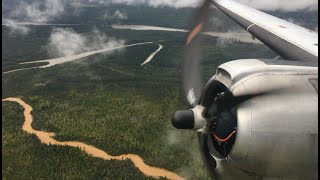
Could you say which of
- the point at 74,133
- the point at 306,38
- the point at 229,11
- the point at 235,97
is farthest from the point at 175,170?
the point at 235,97

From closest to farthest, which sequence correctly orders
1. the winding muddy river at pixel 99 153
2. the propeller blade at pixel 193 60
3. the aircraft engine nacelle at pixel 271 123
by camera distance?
the aircraft engine nacelle at pixel 271 123, the propeller blade at pixel 193 60, the winding muddy river at pixel 99 153

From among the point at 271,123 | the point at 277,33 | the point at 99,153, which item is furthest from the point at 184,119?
the point at 99,153

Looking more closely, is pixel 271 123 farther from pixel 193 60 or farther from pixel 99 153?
pixel 99 153

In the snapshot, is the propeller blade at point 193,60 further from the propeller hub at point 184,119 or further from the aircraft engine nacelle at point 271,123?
the aircraft engine nacelle at point 271,123

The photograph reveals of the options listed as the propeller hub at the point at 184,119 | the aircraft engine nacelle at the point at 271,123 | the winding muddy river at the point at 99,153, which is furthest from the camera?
the winding muddy river at the point at 99,153

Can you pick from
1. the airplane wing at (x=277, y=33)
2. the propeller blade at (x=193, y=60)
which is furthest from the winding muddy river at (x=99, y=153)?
the propeller blade at (x=193, y=60)

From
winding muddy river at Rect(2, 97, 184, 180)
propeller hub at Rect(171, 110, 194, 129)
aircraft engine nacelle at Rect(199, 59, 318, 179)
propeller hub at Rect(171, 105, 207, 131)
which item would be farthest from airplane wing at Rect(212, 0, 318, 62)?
winding muddy river at Rect(2, 97, 184, 180)

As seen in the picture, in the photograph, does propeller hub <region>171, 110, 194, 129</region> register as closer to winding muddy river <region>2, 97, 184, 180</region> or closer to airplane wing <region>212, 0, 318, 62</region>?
airplane wing <region>212, 0, 318, 62</region>
